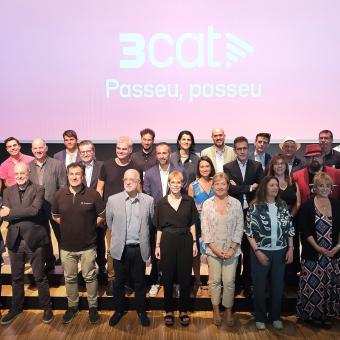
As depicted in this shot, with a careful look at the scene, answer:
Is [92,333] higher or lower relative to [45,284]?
lower

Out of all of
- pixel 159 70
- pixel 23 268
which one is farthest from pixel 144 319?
pixel 159 70

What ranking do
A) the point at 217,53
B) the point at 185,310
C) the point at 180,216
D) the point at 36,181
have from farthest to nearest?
the point at 217,53 → the point at 36,181 → the point at 185,310 → the point at 180,216

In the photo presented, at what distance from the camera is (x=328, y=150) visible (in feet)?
13.4

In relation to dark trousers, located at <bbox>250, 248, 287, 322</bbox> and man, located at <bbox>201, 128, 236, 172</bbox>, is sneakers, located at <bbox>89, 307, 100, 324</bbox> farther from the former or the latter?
man, located at <bbox>201, 128, 236, 172</bbox>

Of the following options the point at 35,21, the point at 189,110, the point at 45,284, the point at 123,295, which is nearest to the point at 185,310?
the point at 123,295

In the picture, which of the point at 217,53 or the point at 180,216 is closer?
the point at 180,216

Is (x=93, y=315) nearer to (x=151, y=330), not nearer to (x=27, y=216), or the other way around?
(x=151, y=330)

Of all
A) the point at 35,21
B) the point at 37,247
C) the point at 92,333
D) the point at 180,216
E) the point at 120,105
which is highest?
the point at 35,21

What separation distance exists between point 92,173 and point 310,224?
2.14 metres

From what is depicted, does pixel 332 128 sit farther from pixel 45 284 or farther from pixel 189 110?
pixel 45 284

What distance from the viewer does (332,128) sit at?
546 centimetres

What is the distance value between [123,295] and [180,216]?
952 mm

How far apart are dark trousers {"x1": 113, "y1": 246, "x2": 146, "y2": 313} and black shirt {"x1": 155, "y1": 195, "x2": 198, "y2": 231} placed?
0.34m

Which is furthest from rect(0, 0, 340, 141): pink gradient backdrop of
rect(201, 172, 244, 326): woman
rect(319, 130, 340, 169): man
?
rect(201, 172, 244, 326): woman
